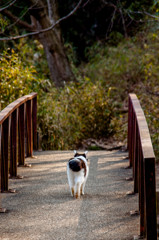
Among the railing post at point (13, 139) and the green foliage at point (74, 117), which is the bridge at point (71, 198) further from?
the green foliage at point (74, 117)

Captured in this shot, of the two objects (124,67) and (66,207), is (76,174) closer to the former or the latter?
(66,207)

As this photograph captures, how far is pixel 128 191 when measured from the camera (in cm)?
402

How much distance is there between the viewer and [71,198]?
3.89 m

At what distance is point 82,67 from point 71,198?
954 centimetres

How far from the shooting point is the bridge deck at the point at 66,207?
300 centimetres

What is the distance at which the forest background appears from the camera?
656 centimetres

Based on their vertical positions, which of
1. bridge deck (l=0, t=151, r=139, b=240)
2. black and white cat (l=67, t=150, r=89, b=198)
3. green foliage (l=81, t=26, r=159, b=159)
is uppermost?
green foliage (l=81, t=26, r=159, b=159)

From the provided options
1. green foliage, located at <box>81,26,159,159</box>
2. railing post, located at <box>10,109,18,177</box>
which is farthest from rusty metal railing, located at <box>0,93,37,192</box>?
green foliage, located at <box>81,26,159,159</box>

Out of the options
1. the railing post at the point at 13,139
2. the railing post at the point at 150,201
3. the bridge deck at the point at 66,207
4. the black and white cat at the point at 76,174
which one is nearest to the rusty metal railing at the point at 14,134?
the railing post at the point at 13,139

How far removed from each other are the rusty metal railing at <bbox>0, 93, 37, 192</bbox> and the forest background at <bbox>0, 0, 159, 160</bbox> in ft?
2.04

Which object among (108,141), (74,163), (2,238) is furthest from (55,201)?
(108,141)

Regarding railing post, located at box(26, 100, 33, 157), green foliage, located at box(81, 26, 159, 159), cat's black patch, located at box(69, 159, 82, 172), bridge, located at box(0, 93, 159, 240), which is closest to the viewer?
bridge, located at box(0, 93, 159, 240)

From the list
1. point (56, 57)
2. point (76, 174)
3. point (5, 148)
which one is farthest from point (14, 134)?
point (56, 57)

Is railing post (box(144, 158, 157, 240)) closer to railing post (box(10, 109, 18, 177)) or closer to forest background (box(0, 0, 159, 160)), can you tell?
railing post (box(10, 109, 18, 177))
